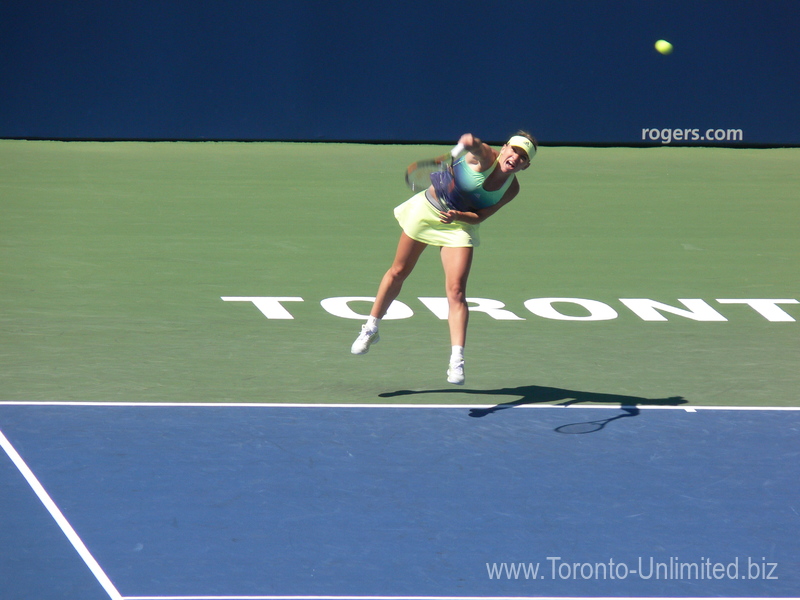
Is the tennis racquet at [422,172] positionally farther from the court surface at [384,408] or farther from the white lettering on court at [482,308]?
the white lettering on court at [482,308]

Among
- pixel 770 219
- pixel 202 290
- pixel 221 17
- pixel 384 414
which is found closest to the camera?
pixel 384 414

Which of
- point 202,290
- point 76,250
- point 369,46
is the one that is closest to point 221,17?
point 369,46

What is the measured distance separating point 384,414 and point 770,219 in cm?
925

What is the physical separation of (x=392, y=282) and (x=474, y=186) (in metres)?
0.85

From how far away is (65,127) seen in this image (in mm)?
21641

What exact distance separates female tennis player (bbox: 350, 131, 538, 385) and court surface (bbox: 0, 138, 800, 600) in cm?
57

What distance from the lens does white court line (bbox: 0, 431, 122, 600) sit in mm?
5082

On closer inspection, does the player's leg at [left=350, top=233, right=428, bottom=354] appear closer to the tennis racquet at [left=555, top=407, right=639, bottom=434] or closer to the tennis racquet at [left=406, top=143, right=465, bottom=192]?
the tennis racquet at [left=406, top=143, right=465, bottom=192]

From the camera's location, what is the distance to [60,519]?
5762mm

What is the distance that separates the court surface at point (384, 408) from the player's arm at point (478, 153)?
4.66 feet

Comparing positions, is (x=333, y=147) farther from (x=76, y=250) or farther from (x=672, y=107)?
(x=76, y=250)

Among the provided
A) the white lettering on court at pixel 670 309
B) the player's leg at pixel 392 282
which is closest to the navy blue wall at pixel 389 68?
the white lettering on court at pixel 670 309

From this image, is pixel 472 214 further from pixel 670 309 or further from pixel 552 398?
pixel 670 309

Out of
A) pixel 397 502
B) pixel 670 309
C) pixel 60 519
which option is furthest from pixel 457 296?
pixel 670 309
